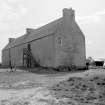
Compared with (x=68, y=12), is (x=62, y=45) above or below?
below

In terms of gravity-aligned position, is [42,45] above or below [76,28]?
below

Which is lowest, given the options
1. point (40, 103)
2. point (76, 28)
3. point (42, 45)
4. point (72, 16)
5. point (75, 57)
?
point (40, 103)

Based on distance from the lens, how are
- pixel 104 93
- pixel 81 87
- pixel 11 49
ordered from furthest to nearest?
pixel 11 49
pixel 81 87
pixel 104 93

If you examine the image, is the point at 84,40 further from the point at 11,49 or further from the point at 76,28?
the point at 11,49

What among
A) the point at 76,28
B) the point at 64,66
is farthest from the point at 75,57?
the point at 76,28

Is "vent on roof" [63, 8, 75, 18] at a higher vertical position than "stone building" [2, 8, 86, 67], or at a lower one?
higher

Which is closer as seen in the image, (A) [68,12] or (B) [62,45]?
(B) [62,45]

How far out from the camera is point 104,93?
351 inches

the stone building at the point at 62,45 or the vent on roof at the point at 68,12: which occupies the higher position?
the vent on roof at the point at 68,12

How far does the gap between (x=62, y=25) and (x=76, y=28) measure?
317 centimetres

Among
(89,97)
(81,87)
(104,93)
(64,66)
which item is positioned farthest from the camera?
(64,66)

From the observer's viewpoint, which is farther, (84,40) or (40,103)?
(84,40)

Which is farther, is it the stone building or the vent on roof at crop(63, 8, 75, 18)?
the vent on roof at crop(63, 8, 75, 18)

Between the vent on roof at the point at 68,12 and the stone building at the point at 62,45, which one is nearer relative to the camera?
the stone building at the point at 62,45
